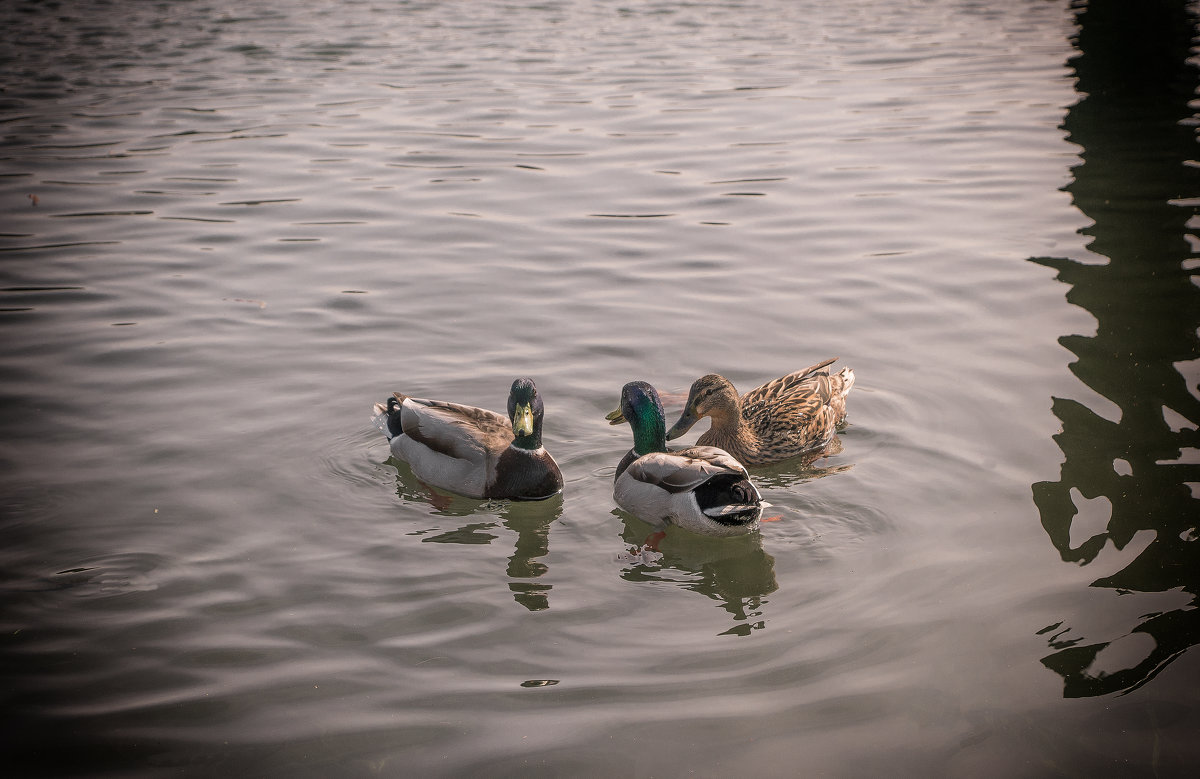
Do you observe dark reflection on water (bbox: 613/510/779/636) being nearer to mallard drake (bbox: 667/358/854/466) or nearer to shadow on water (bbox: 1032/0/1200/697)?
mallard drake (bbox: 667/358/854/466)

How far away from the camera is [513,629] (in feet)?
16.6

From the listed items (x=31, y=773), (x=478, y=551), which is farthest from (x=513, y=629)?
(x=31, y=773)

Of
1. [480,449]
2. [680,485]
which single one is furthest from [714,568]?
[480,449]

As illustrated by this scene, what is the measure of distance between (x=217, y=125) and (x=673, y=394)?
10.0 m

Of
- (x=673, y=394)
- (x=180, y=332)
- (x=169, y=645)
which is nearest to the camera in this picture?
(x=169, y=645)

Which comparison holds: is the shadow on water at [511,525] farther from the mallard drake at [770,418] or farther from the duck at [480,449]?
the mallard drake at [770,418]

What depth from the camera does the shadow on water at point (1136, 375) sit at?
4.94 m

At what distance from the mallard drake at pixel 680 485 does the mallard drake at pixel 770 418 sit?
0.39 metres

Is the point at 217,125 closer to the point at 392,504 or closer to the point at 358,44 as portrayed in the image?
the point at 358,44

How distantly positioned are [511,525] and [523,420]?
0.62 m

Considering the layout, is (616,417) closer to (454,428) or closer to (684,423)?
(684,423)

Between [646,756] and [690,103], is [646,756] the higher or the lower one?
the lower one

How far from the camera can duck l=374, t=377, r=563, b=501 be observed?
6.44 meters

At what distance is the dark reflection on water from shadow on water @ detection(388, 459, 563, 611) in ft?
1.51
